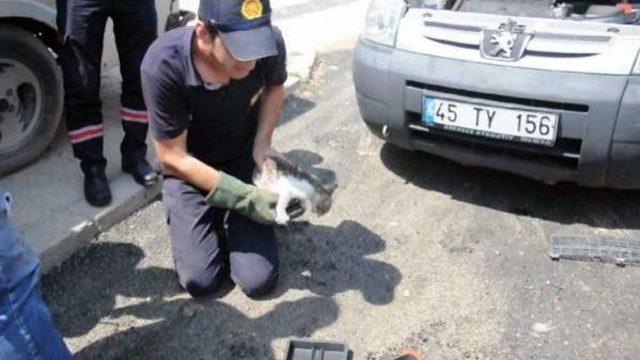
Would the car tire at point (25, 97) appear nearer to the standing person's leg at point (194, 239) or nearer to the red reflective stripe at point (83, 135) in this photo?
the red reflective stripe at point (83, 135)

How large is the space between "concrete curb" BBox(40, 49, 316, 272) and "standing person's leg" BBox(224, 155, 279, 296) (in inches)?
24.9

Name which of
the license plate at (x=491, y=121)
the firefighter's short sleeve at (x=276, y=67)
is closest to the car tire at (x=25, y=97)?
the firefighter's short sleeve at (x=276, y=67)

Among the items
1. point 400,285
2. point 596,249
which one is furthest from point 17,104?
point 596,249

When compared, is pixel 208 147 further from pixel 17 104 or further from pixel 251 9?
pixel 17 104

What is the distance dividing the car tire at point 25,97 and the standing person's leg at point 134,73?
0.41m

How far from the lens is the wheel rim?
3.43 m

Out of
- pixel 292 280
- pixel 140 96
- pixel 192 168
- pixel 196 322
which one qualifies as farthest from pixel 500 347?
pixel 140 96

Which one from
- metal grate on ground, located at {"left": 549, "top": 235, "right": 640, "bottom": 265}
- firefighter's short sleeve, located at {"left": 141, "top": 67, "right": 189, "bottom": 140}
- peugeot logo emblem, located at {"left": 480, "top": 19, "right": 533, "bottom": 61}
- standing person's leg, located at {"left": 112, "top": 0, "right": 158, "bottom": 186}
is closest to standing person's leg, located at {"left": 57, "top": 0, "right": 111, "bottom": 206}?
standing person's leg, located at {"left": 112, "top": 0, "right": 158, "bottom": 186}

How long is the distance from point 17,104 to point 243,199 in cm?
153

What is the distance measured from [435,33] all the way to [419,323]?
4.50 feet

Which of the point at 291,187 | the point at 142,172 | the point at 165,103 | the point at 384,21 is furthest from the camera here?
the point at 142,172

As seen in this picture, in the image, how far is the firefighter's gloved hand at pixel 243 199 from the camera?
2730mm

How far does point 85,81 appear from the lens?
3.29m

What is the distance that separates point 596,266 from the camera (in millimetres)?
3006
